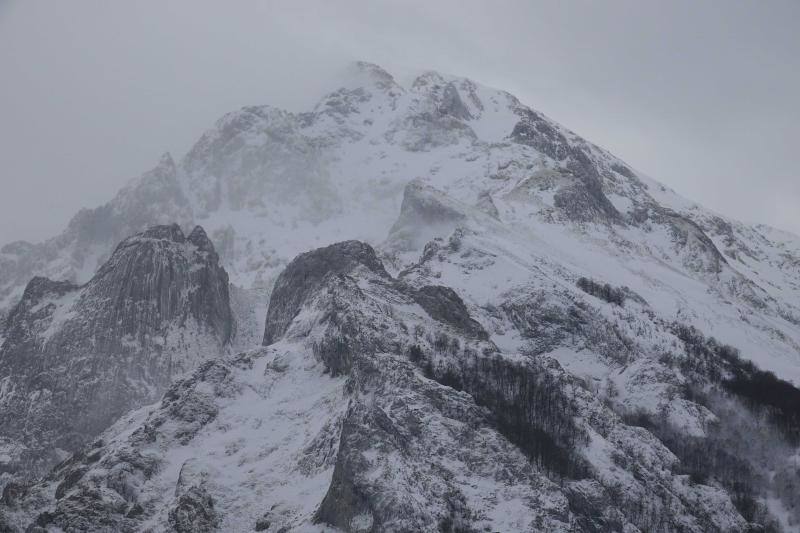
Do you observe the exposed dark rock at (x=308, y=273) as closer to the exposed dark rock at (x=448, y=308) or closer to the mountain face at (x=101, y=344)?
the exposed dark rock at (x=448, y=308)

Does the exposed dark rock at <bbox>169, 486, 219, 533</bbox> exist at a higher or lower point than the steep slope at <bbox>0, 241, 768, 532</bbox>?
lower

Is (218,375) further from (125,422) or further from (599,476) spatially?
(599,476)

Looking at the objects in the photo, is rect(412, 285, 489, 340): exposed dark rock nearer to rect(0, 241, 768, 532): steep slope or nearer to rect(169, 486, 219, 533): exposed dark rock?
rect(0, 241, 768, 532): steep slope

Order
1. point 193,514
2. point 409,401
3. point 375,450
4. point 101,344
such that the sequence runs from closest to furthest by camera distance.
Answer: point 193,514
point 375,450
point 409,401
point 101,344

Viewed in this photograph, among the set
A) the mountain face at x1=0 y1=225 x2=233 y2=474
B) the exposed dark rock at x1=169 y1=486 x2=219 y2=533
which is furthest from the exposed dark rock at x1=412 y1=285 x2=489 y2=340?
the exposed dark rock at x1=169 y1=486 x2=219 y2=533

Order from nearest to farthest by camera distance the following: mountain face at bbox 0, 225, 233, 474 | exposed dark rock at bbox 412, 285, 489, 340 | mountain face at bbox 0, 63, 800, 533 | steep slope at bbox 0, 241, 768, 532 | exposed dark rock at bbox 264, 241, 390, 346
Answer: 1. steep slope at bbox 0, 241, 768, 532
2. mountain face at bbox 0, 63, 800, 533
3. exposed dark rock at bbox 412, 285, 489, 340
4. mountain face at bbox 0, 225, 233, 474
5. exposed dark rock at bbox 264, 241, 390, 346

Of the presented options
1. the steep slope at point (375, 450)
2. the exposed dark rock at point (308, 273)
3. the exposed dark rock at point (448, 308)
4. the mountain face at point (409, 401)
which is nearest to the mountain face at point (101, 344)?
the mountain face at point (409, 401)

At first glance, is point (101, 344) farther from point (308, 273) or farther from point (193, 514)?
point (193, 514)

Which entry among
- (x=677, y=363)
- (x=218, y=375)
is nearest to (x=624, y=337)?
(x=677, y=363)

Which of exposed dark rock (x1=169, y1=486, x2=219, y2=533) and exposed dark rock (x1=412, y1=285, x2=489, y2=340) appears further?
exposed dark rock (x1=412, y1=285, x2=489, y2=340)

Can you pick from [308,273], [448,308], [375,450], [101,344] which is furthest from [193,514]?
[101,344]

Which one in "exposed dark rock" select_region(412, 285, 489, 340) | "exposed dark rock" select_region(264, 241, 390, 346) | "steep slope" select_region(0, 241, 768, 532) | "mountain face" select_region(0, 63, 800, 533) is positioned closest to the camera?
"steep slope" select_region(0, 241, 768, 532)
